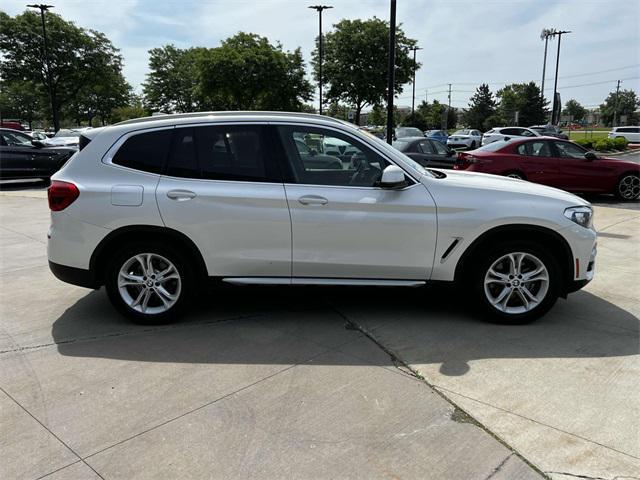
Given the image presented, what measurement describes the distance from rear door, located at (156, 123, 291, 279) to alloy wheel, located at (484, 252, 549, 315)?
5.68ft

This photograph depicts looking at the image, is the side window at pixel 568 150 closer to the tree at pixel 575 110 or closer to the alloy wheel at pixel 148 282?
the alloy wheel at pixel 148 282

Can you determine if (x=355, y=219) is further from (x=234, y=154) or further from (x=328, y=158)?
(x=234, y=154)

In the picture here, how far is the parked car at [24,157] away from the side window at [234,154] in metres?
12.2

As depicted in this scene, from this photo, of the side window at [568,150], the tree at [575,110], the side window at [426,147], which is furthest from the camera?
the tree at [575,110]

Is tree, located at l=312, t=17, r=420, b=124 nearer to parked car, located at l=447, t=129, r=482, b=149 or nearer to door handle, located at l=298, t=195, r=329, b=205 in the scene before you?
parked car, located at l=447, t=129, r=482, b=149

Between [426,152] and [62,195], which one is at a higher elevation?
[426,152]

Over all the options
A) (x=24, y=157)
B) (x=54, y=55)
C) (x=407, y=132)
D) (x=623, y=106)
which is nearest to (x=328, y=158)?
(x=24, y=157)

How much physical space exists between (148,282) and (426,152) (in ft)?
32.7

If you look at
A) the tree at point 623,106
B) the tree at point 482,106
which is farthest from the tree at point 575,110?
the tree at point 482,106

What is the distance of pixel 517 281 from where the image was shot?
429 cm

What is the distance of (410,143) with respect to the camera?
12.9 meters

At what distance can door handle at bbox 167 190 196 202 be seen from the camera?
4.12 metres

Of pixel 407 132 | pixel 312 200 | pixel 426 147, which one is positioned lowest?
pixel 312 200

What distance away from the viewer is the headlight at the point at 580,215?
4.26 m
